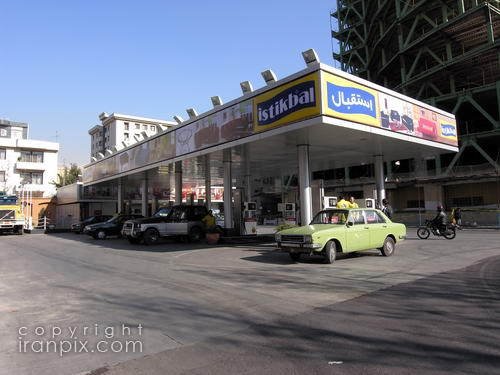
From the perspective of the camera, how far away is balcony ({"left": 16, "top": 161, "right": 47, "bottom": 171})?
196ft

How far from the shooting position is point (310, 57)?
1430cm

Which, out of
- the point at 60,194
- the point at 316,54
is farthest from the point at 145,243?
the point at 60,194

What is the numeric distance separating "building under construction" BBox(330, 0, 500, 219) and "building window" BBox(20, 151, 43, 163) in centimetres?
4416

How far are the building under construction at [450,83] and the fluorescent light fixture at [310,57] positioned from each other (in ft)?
117

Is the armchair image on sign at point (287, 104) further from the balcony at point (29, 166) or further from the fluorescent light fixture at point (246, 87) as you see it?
the balcony at point (29, 166)

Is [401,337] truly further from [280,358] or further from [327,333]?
[280,358]

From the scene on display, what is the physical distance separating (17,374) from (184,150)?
56.7 feet

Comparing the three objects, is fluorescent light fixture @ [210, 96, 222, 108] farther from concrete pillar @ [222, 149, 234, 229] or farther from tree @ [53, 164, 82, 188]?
tree @ [53, 164, 82, 188]

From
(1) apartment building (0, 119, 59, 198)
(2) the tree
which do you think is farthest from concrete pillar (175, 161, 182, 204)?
(2) the tree

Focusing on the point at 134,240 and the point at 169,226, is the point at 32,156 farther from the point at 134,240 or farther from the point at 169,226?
the point at 169,226

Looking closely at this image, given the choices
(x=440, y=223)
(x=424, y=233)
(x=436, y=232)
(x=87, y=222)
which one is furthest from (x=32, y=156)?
(x=440, y=223)

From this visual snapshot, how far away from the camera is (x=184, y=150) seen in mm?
21234

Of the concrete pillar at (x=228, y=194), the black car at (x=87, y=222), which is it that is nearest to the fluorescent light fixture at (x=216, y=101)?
the concrete pillar at (x=228, y=194)

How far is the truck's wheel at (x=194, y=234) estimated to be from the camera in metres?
21.4
